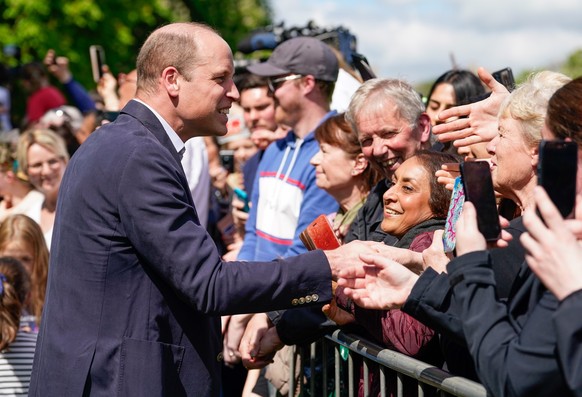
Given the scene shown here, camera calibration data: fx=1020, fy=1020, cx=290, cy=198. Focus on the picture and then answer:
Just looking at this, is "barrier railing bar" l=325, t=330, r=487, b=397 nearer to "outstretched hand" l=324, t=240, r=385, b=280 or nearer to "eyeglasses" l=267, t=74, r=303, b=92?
"outstretched hand" l=324, t=240, r=385, b=280

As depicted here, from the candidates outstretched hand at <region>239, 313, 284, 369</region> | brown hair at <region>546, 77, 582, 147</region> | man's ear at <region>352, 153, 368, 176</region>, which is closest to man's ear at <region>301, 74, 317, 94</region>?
man's ear at <region>352, 153, 368, 176</region>

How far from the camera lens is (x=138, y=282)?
3.76m

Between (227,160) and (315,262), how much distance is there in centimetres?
546

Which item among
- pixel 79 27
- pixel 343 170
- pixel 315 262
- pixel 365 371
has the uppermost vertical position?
pixel 315 262

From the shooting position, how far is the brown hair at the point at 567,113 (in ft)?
8.86

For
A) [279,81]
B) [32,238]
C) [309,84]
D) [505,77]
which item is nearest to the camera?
[505,77]

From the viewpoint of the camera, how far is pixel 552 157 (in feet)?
8.35

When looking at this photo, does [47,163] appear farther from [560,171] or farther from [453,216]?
[560,171]

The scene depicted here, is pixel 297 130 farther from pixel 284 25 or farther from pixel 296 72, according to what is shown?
pixel 284 25

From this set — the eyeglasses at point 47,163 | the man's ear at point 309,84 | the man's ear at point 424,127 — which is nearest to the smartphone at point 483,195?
the man's ear at point 424,127

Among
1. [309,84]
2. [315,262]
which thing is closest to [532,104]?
[315,262]

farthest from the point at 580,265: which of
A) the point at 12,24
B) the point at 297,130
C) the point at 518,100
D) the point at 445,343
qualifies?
the point at 12,24

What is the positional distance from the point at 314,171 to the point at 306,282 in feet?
7.48

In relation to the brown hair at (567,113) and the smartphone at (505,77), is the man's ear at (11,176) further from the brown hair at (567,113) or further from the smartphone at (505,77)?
the brown hair at (567,113)
